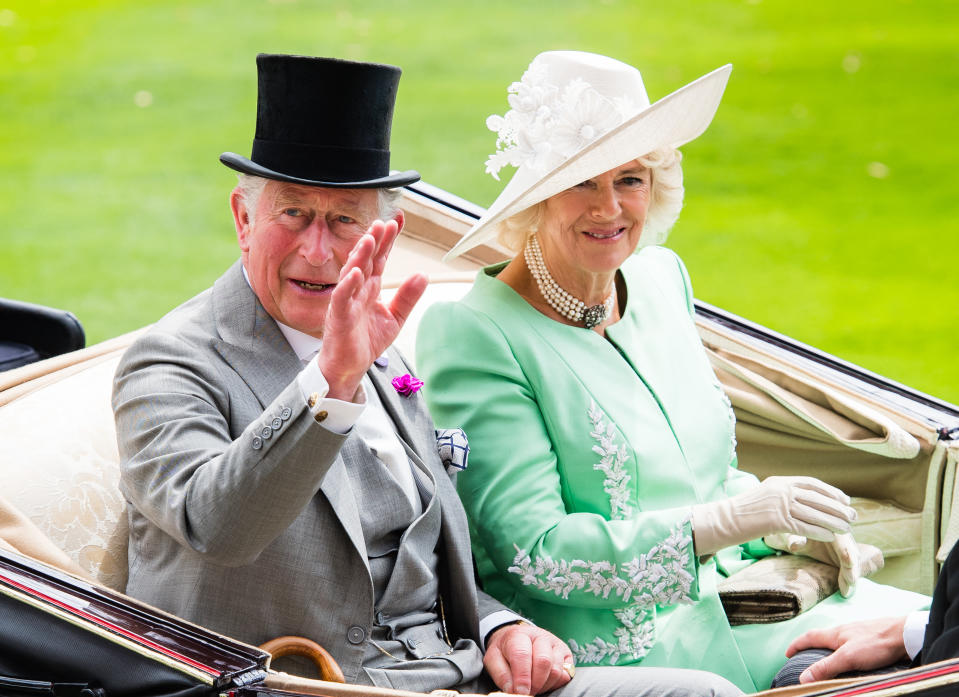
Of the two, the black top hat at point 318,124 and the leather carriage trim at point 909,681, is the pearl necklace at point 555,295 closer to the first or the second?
the black top hat at point 318,124

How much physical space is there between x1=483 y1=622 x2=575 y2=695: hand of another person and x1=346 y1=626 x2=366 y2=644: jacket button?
0.31 meters

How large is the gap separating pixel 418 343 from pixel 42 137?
8123 mm

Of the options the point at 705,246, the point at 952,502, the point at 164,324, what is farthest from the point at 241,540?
the point at 705,246

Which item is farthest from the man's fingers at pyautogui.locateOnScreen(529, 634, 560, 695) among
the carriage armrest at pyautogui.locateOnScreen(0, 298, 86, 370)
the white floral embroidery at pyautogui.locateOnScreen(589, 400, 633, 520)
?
Answer: the carriage armrest at pyautogui.locateOnScreen(0, 298, 86, 370)

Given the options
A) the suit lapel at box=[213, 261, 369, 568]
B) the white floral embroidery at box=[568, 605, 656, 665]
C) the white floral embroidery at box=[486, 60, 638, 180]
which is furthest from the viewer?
the white floral embroidery at box=[486, 60, 638, 180]

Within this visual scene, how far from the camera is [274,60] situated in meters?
2.17

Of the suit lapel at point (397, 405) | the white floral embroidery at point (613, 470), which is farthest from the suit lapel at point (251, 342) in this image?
the white floral embroidery at point (613, 470)

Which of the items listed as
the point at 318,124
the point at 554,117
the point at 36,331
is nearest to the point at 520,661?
the point at 318,124

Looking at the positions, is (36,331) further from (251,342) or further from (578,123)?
(578,123)

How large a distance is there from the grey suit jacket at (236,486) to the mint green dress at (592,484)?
395 millimetres

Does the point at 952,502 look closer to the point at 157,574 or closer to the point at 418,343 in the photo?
the point at 418,343

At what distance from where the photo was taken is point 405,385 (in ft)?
7.88

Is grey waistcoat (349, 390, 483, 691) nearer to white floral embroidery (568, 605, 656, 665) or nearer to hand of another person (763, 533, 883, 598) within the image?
white floral embroidery (568, 605, 656, 665)

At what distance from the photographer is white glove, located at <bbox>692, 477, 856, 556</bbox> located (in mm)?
2359
